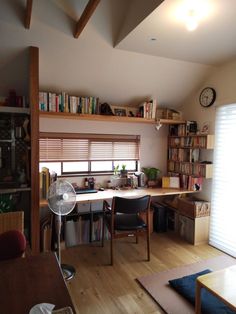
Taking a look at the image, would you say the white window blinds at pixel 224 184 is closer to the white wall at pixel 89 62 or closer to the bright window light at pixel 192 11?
the white wall at pixel 89 62

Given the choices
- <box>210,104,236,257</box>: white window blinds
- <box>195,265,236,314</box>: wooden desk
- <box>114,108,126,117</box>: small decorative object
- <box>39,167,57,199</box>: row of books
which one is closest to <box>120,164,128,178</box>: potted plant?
<box>114,108,126,117</box>: small decorative object

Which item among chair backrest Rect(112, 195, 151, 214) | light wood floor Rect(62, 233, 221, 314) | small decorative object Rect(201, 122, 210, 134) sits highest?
small decorative object Rect(201, 122, 210, 134)

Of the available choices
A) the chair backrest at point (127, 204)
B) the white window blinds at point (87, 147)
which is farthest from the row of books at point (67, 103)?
the chair backrest at point (127, 204)

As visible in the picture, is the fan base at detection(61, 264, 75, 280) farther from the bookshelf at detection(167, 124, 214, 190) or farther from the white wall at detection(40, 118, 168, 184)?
the bookshelf at detection(167, 124, 214, 190)

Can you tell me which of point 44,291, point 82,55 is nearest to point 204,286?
point 44,291

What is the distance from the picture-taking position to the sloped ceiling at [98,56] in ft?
7.55

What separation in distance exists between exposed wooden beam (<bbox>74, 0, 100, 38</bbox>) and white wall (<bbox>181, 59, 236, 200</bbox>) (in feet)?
6.58

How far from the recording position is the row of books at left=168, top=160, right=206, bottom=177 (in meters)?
3.43

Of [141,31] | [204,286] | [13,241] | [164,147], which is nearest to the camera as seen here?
[13,241]

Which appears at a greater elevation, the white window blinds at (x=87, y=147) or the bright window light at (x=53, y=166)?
the white window blinds at (x=87, y=147)

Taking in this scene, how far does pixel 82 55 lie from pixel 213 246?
3120 mm

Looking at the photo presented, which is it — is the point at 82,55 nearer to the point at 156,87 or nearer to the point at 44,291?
the point at 156,87

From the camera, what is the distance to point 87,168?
3623 millimetres

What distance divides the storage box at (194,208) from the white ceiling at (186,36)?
6.50 feet
